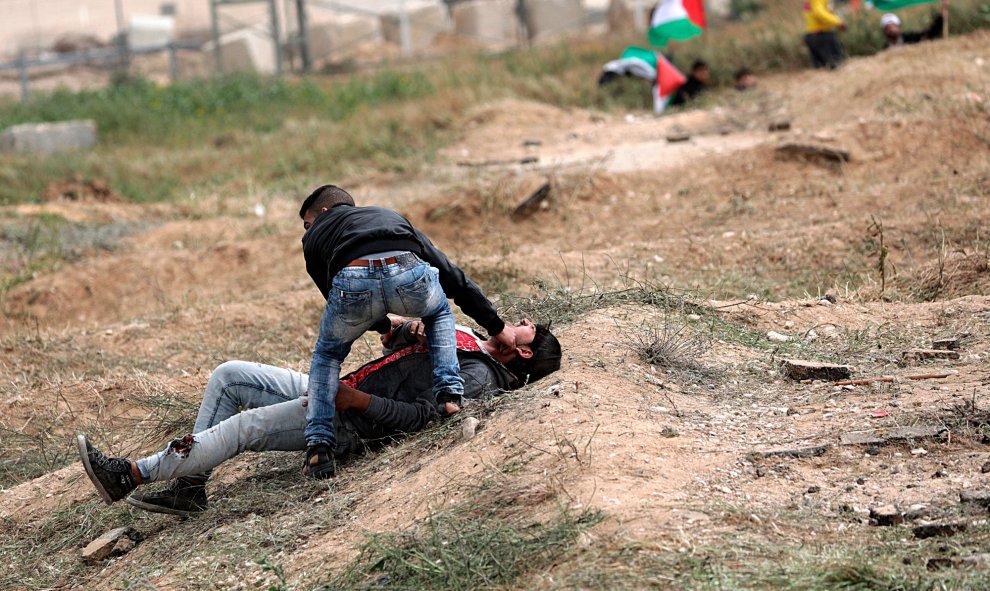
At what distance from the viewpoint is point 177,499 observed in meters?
4.30

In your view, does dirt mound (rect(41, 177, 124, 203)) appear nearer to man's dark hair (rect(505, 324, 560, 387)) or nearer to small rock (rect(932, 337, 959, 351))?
man's dark hair (rect(505, 324, 560, 387))

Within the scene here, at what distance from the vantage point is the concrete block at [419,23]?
77.3 feet

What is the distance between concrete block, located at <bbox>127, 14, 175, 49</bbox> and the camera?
29.3 meters

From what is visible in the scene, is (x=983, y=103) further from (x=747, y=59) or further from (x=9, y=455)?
(x=9, y=455)

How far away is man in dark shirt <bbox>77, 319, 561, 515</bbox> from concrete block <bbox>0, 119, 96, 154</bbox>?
1279 cm

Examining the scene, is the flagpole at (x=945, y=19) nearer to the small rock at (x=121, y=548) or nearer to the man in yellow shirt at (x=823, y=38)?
the man in yellow shirt at (x=823, y=38)

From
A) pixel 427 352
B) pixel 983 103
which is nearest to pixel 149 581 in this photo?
pixel 427 352

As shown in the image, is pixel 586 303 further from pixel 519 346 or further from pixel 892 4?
pixel 892 4

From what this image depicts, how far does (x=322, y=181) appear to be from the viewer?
1258 cm

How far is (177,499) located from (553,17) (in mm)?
19179

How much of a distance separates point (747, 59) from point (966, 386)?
35.3 feet

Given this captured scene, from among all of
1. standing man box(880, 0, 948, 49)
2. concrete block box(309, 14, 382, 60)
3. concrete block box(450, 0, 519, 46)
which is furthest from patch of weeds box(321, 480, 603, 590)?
concrete block box(309, 14, 382, 60)

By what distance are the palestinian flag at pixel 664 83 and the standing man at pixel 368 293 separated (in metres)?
9.67

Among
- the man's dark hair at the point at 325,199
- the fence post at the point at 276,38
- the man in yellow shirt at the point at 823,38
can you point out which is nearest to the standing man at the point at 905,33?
the man in yellow shirt at the point at 823,38
